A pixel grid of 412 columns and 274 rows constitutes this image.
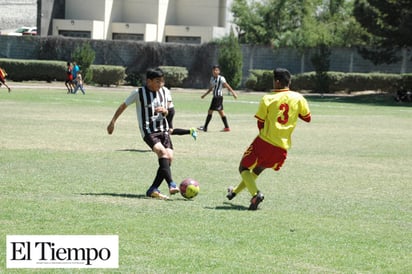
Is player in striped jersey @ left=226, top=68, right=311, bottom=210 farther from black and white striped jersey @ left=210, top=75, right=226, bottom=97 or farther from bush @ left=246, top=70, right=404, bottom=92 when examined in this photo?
bush @ left=246, top=70, right=404, bottom=92

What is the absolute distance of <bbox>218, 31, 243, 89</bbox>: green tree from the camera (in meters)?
62.5

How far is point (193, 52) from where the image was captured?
66.1m

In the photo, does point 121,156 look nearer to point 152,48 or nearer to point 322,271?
point 322,271

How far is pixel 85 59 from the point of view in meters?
61.4

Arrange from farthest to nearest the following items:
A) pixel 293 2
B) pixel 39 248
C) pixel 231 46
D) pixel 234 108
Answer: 1. pixel 293 2
2. pixel 231 46
3. pixel 234 108
4. pixel 39 248

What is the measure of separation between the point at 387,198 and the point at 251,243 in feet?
15.2

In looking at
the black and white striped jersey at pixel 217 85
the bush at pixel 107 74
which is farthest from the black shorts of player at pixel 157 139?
the bush at pixel 107 74

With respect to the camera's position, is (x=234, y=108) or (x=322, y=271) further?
(x=234, y=108)

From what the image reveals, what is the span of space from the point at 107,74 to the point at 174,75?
443 centimetres

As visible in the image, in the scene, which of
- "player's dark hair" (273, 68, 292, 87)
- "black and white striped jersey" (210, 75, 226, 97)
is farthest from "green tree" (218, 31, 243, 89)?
"player's dark hair" (273, 68, 292, 87)

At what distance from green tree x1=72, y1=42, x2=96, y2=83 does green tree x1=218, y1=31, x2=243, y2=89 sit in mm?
8381

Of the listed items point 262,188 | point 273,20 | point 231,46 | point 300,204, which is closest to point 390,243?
point 300,204

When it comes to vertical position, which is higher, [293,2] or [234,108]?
[293,2]

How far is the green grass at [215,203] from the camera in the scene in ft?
29.1
